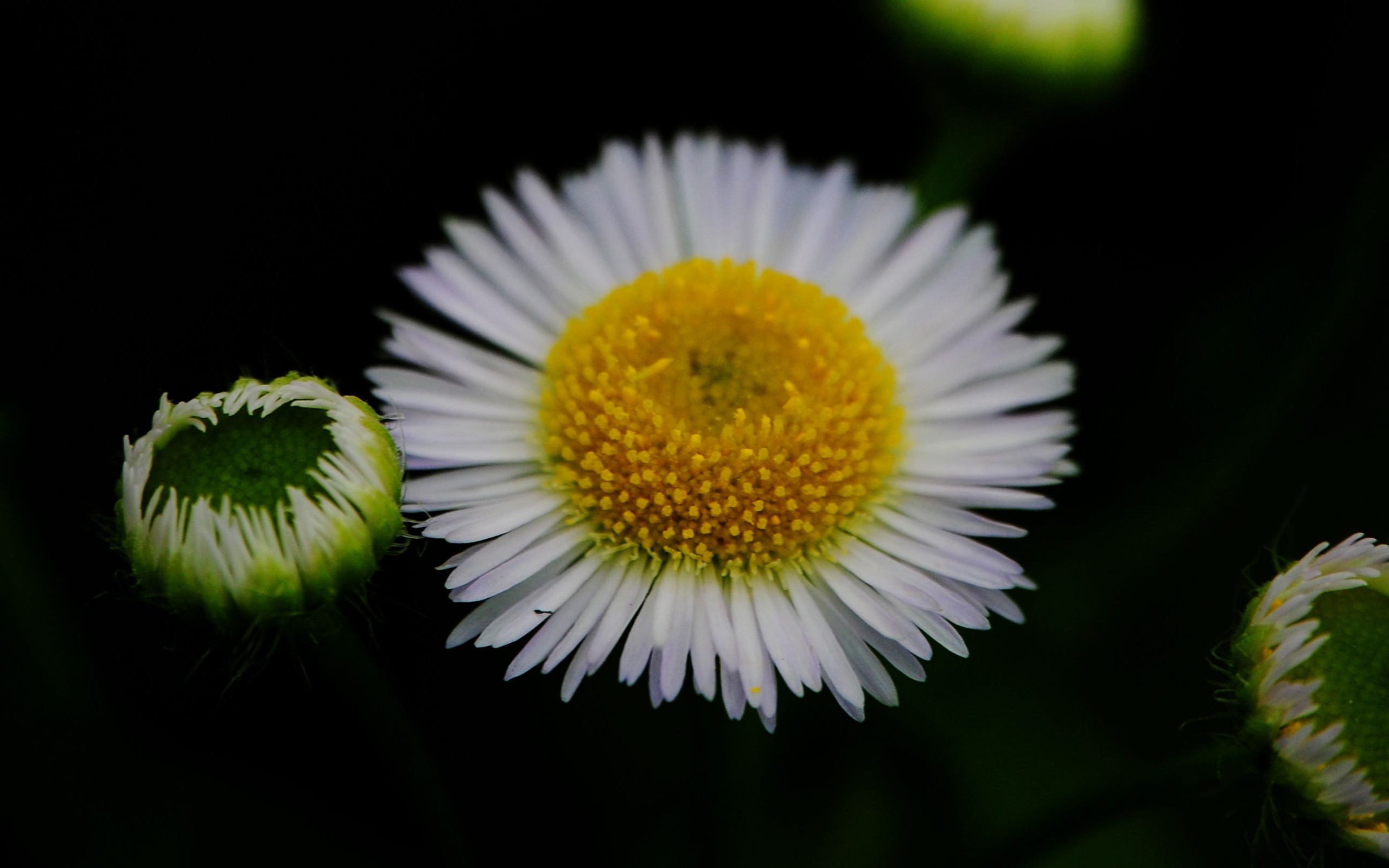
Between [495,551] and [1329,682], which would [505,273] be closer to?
[495,551]

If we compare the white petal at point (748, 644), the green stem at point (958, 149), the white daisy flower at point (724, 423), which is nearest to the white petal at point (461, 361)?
the white daisy flower at point (724, 423)

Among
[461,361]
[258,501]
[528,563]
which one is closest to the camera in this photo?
[258,501]

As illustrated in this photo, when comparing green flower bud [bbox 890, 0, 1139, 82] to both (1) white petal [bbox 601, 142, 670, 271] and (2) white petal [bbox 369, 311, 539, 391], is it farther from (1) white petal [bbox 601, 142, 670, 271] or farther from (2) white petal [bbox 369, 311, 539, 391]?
(2) white petal [bbox 369, 311, 539, 391]

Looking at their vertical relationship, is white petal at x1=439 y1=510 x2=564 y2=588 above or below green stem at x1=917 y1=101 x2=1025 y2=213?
below

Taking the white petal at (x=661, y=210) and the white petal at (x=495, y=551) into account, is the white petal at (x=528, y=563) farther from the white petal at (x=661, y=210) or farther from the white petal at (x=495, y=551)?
the white petal at (x=661, y=210)

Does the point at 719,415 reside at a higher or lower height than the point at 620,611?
higher

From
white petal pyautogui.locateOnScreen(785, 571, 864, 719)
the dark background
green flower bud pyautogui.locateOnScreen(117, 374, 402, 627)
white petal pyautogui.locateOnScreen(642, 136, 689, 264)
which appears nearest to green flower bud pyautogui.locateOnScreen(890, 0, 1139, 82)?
the dark background

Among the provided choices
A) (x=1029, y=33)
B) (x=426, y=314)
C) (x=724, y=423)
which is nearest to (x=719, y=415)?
(x=724, y=423)
